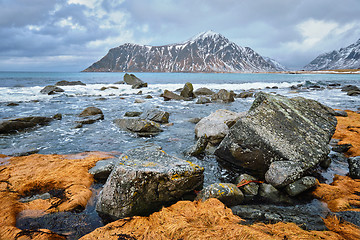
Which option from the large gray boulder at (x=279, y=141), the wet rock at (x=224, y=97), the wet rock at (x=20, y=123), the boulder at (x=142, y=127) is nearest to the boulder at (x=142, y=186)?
the large gray boulder at (x=279, y=141)

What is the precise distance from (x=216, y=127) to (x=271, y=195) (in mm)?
4388

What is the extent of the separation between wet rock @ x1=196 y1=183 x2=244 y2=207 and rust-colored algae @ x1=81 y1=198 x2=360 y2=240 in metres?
0.40

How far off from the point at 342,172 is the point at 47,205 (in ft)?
→ 28.9

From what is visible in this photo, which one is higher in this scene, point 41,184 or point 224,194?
point 224,194

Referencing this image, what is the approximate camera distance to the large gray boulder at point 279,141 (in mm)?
5422

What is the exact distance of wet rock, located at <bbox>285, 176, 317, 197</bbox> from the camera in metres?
4.98

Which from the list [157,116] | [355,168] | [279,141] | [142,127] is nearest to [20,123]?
[142,127]

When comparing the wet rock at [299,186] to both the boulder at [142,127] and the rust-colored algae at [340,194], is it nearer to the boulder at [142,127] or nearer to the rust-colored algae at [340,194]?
the rust-colored algae at [340,194]

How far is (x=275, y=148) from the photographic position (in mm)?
5824

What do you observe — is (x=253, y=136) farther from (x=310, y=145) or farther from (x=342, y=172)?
(x=342, y=172)

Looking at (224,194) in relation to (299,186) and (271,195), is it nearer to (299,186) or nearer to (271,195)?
(271,195)

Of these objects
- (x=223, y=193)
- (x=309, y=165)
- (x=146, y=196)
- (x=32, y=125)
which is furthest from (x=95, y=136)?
(x=309, y=165)

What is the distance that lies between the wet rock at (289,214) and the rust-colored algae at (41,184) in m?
3.99

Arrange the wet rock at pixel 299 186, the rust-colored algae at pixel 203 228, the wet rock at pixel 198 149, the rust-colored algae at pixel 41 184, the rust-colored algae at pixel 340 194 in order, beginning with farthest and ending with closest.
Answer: the wet rock at pixel 198 149
the wet rock at pixel 299 186
the rust-colored algae at pixel 340 194
the rust-colored algae at pixel 41 184
the rust-colored algae at pixel 203 228
